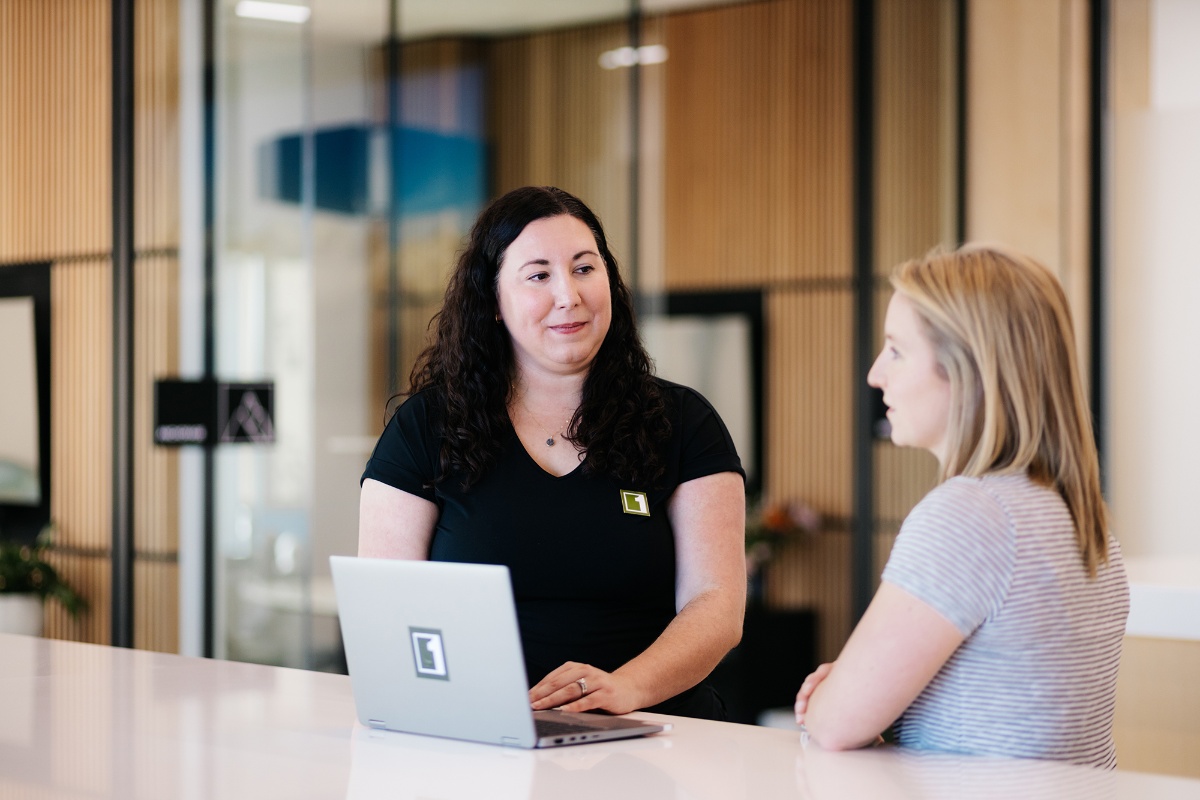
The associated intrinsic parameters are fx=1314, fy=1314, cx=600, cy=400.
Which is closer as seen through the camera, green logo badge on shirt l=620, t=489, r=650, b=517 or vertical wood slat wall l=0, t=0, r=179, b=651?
green logo badge on shirt l=620, t=489, r=650, b=517

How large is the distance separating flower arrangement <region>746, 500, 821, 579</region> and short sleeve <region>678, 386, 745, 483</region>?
16.5ft

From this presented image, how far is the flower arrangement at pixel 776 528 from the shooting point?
7.65 meters

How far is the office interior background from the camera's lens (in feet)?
14.7

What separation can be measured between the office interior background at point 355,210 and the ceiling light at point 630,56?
2cm

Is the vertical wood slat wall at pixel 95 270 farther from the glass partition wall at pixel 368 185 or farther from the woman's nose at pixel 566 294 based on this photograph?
the woman's nose at pixel 566 294

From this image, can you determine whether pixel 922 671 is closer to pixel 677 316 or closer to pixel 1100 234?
pixel 1100 234

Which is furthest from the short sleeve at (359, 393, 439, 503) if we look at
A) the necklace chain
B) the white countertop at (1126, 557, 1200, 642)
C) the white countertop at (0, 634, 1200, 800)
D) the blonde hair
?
the white countertop at (1126, 557, 1200, 642)

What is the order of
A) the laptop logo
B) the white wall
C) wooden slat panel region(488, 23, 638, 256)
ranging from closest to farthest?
the laptop logo < wooden slat panel region(488, 23, 638, 256) < the white wall

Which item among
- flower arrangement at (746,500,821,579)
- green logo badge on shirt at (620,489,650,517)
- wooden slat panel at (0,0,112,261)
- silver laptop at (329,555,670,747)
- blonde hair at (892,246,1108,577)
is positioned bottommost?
flower arrangement at (746,500,821,579)

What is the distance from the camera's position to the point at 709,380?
816 cm

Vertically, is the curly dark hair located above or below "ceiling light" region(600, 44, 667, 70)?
below

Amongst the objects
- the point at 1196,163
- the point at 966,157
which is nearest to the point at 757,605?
the point at 966,157

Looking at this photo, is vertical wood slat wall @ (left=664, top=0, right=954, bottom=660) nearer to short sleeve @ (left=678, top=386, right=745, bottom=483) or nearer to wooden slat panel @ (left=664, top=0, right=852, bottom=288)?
wooden slat panel @ (left=664, top=0, right=852, bottom=288)

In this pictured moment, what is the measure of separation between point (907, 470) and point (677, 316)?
6.88ft
